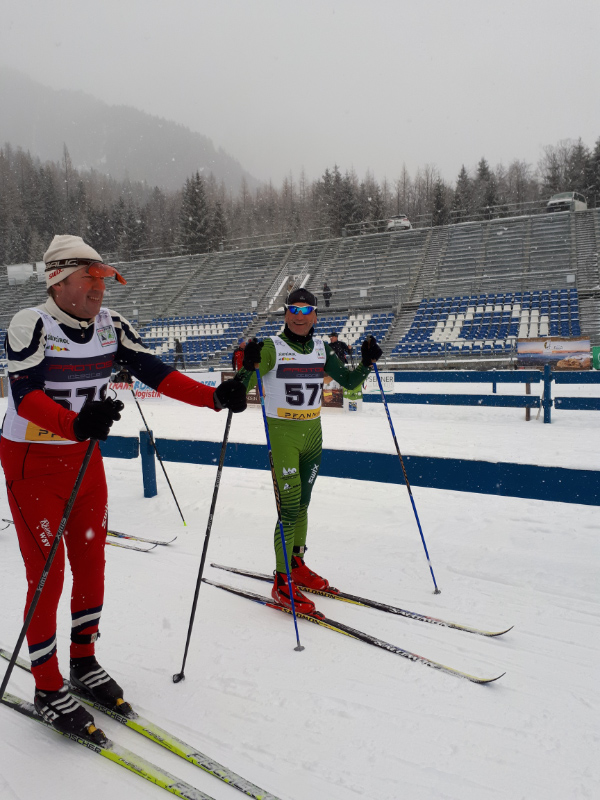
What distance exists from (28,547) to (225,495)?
4.05 m

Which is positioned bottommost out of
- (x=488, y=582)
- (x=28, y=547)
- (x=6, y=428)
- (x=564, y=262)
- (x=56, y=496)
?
(x=488, y=582)

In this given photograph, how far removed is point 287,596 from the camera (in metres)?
3.63

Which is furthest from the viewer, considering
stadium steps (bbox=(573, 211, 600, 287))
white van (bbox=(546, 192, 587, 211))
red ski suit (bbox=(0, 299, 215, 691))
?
white van (bbox=(546, 192, 587, 211))

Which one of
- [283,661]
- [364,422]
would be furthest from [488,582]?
[364,422]

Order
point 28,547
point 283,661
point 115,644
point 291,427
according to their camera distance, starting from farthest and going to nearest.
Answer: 1. point 291,427
2. point 115,644
3. point 283,661
4. point 28,547

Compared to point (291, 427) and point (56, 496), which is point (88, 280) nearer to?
point (56, 496)

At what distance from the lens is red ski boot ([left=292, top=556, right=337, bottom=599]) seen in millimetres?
3824

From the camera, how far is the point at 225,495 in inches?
254

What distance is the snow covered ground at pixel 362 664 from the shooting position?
2.18 meters

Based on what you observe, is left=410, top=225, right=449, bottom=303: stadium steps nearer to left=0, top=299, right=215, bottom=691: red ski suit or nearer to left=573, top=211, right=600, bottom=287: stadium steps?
left=573, top=211, right=600, bottom=287: stadium steps

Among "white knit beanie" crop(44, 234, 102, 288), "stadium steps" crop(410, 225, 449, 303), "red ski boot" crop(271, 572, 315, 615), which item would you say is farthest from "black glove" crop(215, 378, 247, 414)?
"stadium steps" crop(410, 225, 449, 303)

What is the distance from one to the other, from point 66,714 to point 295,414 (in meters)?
2.22

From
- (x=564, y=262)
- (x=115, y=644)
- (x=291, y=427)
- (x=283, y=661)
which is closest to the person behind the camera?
(x=283, y=661)

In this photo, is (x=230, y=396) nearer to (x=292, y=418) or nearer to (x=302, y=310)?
(x=292, y=418)
